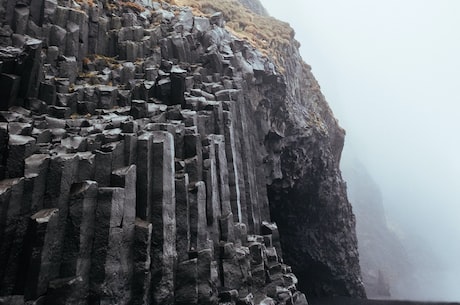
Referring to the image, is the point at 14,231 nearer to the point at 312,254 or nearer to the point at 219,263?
the point at 219,263

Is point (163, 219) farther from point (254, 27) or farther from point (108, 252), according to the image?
point (254, 27)

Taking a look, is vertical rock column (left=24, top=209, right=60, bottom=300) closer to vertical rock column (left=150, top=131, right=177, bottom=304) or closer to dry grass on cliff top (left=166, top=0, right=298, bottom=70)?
vertical rock column (left=150, top=131, right=177, bottom=304)

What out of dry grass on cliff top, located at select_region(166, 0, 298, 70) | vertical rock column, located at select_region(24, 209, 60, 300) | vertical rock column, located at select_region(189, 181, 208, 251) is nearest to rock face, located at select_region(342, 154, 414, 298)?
dry grass on cliff top, located at select_region(166, 0, 298, 70)

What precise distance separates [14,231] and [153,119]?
8085mm

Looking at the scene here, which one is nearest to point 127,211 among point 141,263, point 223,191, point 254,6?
point 141,263

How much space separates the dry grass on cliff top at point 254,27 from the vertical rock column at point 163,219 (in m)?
22.1

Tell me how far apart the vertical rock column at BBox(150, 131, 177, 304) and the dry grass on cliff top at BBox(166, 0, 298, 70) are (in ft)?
72.6

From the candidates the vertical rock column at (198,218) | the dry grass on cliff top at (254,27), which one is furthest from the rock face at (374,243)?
the vertical rock column at (198,218)

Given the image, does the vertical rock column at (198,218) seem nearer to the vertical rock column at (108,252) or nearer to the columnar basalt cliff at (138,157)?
the columnar basalt cliff at (138,157)

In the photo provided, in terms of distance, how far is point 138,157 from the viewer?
→ 14156 millimetres

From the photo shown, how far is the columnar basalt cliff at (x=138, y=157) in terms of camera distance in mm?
11539

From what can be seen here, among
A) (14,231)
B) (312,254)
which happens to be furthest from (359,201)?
(14,231)

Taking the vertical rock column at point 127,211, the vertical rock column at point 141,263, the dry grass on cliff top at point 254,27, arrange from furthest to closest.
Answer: the dry grass on cliff top at point 254,27 < the vertical rock column at point 127,211 < the vertical rock column at point 141,263

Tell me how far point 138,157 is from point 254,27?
1200 inches
